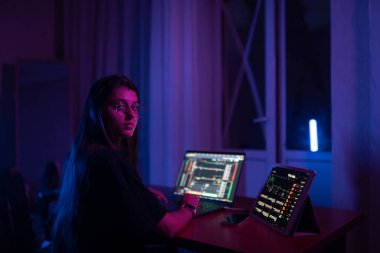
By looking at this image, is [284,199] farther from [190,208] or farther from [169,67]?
[169,67]

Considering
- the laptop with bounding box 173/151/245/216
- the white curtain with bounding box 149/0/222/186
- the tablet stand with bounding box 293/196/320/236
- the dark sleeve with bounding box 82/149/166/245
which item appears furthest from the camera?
the white curtain with bounding box 149/0/222/186

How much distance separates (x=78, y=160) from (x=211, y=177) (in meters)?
0.84

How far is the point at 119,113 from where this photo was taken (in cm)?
162

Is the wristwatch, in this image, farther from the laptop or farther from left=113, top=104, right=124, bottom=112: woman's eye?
left=113, top=104, right=124, bottom=112: woman's eye

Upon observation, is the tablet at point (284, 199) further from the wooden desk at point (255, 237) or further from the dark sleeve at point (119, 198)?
the dark sleeve at point (119, 198)

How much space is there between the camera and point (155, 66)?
3.35 metres

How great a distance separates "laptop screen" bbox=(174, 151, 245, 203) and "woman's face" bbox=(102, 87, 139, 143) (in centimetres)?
64

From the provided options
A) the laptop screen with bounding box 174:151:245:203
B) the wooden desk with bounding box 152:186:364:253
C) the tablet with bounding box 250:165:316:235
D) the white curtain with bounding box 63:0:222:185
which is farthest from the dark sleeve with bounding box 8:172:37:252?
the white curtain with bounding box 63:0:222:185

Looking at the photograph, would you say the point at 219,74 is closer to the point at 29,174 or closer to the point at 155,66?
the point at 155,66

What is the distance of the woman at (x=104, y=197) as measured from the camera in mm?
1402

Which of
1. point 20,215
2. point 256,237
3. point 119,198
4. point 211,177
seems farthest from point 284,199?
point 20,215

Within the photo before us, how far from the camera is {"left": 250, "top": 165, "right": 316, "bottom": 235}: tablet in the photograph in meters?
1.56

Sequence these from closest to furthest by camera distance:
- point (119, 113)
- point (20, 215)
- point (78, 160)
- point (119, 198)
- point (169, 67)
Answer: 1. point (119, 198)
2. point (78, 160)
3. point (119, 113)
4. point (20, 215)
5. point (169, 67)

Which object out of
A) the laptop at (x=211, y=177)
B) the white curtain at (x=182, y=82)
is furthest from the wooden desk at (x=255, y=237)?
the white curtain at (x=182, y=82)
